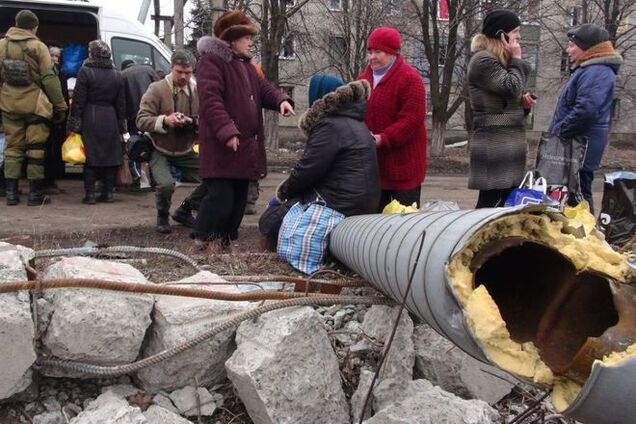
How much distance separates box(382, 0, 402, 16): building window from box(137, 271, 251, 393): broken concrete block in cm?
1664

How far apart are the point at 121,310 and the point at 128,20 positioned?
726 cm

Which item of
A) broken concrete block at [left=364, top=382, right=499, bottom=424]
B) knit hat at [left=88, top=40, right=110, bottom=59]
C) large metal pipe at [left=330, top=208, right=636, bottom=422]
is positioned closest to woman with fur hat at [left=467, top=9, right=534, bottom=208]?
broken concrete block at [left=364, top=382, right=499, bottom=424]

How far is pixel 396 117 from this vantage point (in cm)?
490

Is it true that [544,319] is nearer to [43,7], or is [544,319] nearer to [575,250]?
[575,250]

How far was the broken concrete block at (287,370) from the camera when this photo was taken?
2658mm

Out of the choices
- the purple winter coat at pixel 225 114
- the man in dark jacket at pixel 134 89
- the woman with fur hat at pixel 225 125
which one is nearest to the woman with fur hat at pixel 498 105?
the woman with fur hat at pixel 225 125

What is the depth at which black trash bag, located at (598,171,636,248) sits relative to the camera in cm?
540

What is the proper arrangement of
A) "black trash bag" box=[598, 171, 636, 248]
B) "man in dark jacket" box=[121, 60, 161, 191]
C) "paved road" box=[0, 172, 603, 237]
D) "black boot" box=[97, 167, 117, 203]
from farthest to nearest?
"man in dark jacket" box=[121, 60, 161, 191], "black boot" box=[97, 167, 117, 203], "paved road" box=[0, 172, 603, 237], "black trash bag" box=[598, 171, 636, 248]

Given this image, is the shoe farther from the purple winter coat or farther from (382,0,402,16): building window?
(382,0,402,16): building window

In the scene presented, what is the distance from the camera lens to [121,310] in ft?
9.06

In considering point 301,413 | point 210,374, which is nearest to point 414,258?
point 301,413

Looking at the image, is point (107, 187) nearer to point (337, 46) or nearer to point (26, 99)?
point (26, 99)

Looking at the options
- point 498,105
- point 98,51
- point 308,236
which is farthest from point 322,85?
point 98,51

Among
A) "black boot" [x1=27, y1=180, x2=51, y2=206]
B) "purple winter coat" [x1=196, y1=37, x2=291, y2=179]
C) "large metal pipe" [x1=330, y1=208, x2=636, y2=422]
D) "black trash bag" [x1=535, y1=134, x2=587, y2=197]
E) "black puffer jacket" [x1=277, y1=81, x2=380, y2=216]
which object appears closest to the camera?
"large metal pipe" [x1=330, y1=208, x2=636, y2=422]
